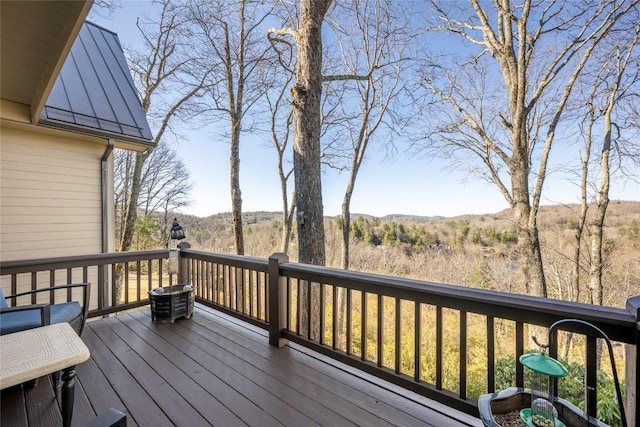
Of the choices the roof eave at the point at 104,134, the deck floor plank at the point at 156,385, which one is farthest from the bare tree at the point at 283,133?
the deck floor plank at the point at 156,385

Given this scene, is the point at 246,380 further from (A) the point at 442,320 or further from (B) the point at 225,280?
(B) the point at 225,280

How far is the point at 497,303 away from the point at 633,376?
0.58 meters

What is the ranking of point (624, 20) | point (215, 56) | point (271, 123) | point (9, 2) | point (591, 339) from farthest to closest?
point (271, 123) → point (215, 56) → point (624, 20) → point (9, 2) → point (591, 339)

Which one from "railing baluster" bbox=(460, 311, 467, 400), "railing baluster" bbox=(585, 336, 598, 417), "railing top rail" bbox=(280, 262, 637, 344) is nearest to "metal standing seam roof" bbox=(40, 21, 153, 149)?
"railing top rail" bbox=(280, 262, 637, 344)

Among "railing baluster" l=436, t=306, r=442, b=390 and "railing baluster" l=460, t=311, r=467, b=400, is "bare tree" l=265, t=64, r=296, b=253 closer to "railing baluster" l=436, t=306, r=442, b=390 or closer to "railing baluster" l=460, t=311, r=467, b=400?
"railing baluster" l=436, t=306, r=442, b=390

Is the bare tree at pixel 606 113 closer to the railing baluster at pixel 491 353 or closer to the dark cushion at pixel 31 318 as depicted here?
the railing baluster at pixel 491 353

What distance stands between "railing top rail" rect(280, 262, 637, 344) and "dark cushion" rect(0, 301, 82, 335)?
2.19 m

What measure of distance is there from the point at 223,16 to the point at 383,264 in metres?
10.3

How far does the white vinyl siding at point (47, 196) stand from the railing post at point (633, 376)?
5824mm

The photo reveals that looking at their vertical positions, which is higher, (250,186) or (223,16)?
(223,16)

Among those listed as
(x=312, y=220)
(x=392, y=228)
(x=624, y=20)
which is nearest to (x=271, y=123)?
(x=392, y=228)

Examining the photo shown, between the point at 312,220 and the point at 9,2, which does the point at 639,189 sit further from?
the point at 9,2

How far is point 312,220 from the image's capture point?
4551 millimetres

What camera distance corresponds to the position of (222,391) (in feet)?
7.15
